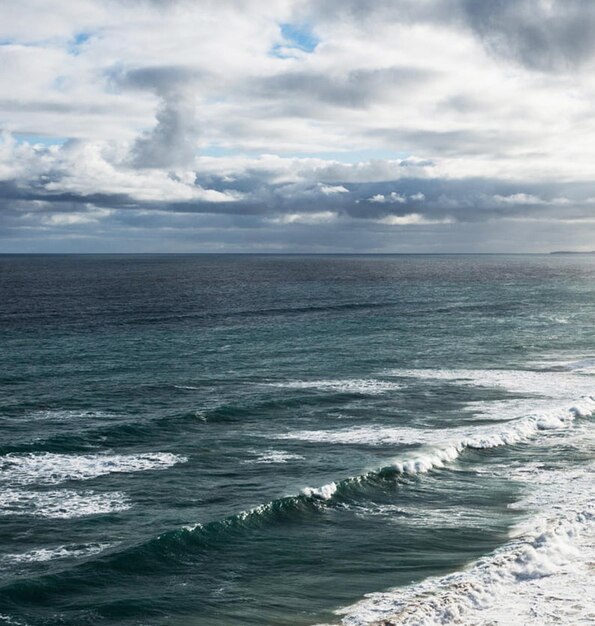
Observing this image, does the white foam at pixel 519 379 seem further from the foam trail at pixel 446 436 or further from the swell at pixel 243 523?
the swell at pixel 243 523

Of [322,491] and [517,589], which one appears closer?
[517,589]

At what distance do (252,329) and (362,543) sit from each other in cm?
7230

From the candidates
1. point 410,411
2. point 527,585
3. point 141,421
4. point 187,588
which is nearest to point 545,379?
point 410,411

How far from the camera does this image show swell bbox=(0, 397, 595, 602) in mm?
30312

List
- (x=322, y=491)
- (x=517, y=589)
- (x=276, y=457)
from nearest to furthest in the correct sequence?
(x=517, y=589) < (x=322, y=491) < (x=276, y=457)

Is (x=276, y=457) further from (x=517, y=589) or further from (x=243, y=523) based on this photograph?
(x=517, y=589)

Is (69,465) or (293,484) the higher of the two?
(69,465)

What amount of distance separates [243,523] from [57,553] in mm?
8697

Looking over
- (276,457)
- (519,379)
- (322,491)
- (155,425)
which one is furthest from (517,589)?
(519,379)

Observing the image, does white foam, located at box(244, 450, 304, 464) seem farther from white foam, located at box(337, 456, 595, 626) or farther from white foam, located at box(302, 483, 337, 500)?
white foam, located at box(337, 456, 595, 626)

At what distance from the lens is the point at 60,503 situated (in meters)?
38.5

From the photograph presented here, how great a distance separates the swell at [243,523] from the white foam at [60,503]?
16.6 feet

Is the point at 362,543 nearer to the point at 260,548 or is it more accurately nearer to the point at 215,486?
the point at 260,548

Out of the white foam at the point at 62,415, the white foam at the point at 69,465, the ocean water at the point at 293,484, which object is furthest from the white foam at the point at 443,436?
the white foam at the point at 62,415
